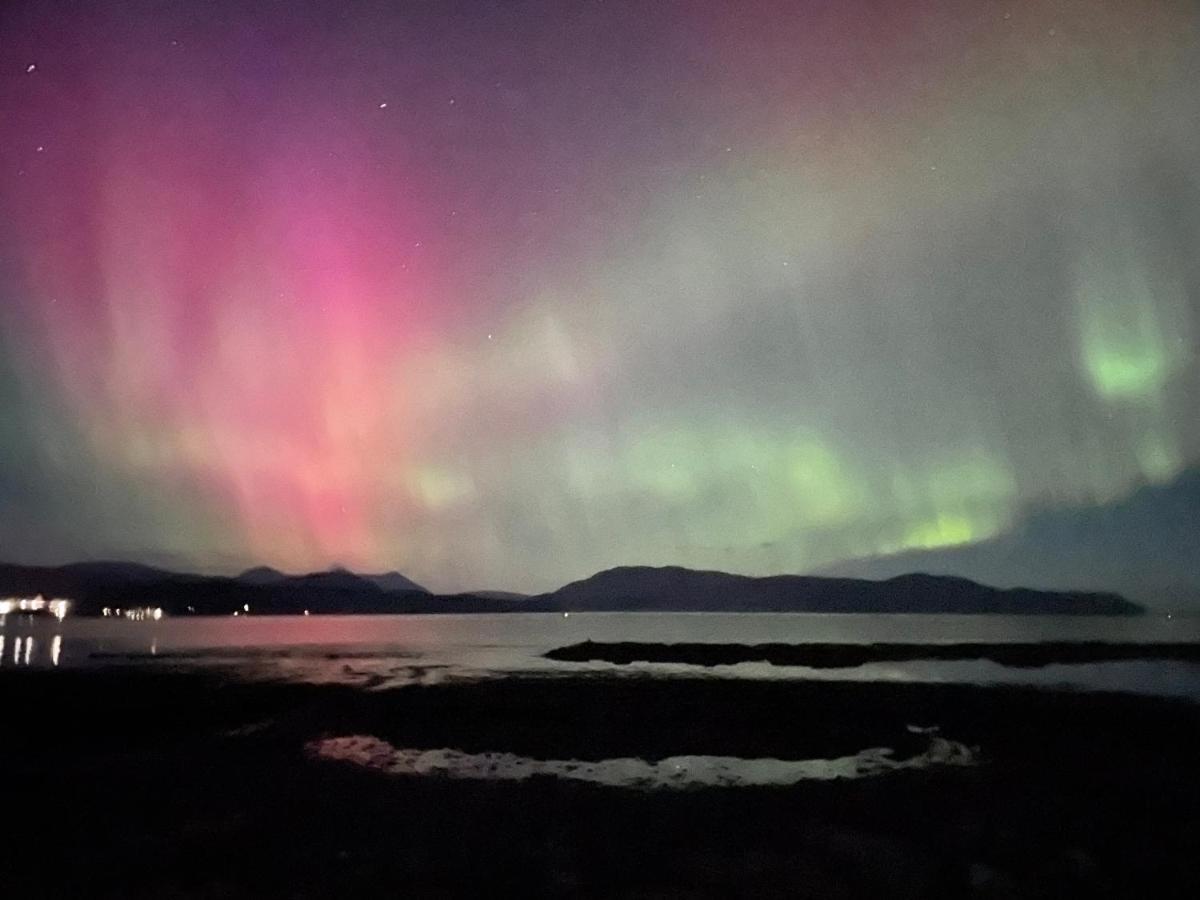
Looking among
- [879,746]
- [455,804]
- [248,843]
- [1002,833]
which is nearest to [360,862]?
[248,843]

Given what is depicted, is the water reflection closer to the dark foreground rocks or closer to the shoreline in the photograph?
the dark foreground rocks

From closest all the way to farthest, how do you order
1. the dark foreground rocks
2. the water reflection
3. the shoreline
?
the dark foreground rocks < the water reflection < the shoreline

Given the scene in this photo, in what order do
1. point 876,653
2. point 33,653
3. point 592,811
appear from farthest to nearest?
point 33,653 → point 876,653 → point 592,811

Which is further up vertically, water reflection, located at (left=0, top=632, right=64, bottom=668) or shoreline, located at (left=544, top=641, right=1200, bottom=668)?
water reflection, located at (left=0, top=632, right=64, bottom=668)

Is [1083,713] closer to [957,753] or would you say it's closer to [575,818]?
[957,753]

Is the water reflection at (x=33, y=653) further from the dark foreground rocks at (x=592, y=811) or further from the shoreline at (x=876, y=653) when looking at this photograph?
the shoreline at (x=876, y=653)

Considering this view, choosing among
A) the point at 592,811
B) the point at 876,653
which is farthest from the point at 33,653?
the point at 592,811

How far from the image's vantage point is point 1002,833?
15.3 metres

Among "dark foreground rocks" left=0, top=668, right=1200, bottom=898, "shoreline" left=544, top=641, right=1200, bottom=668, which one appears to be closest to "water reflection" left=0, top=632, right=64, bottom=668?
"dark foreground rocks" left=0, top=668, right=1200, bottom=898

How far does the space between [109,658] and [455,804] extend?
51.1 metres

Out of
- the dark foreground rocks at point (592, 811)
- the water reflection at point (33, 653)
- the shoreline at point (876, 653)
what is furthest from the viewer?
the shoreline at point (876, 653)

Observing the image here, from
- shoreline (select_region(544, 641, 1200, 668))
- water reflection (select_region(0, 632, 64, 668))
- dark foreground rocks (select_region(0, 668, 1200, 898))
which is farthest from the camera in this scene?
shoreline (select_region(544, 641, 1200, 668))

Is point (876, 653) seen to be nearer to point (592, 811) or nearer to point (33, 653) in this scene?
point (592, 811)

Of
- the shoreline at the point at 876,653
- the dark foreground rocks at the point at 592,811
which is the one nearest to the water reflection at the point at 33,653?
the dark foreground rocks at the point at 592,811
